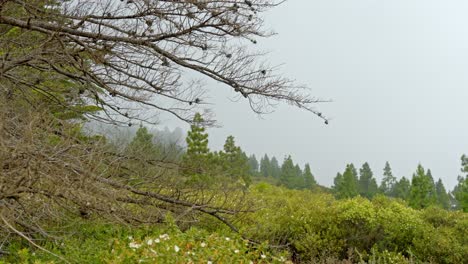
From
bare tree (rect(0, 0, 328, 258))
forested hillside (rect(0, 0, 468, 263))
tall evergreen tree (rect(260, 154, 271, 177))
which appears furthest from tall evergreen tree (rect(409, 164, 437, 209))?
tall evergreen tree (rect(260, 154, 271, 177))

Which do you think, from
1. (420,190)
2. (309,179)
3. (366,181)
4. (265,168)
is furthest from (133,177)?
(265,168)

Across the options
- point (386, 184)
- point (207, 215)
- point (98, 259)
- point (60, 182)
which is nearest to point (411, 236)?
point (207, 215)

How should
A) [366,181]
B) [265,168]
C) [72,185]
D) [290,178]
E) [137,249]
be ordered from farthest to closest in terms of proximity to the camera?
[265,168], [290,178], [366,181], [137,249], [72,185]

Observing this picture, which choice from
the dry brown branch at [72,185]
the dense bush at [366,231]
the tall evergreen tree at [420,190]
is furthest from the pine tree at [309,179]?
the dry brown branch at [72,185]

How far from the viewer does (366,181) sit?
4847 centimetres

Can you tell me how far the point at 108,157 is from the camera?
5.56 meters

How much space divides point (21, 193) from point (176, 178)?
2.78 m

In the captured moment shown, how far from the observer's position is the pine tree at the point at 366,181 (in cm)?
4728

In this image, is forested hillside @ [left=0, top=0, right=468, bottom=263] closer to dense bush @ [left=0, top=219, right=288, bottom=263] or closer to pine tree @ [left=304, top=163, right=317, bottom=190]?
dense bush @ [left=0, top=219, right=288, bottom=263]

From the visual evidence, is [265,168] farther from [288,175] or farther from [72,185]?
[72,185]

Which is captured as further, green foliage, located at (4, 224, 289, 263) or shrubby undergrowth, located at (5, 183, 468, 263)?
shrubby undergrowth, located at (5, 183, 468, 263)

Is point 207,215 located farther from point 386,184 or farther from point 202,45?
point 386,184

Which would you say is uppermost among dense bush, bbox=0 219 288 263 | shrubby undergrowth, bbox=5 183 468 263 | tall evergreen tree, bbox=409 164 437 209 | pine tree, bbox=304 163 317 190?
pine tree, bbox=304 163 317 190

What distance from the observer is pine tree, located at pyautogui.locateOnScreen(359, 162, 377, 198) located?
47.3 m
